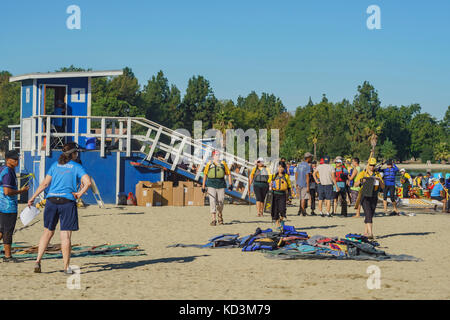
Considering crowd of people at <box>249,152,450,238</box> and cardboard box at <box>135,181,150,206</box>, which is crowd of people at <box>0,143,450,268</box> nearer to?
crowd of people at <box>249,152,450,238</box>

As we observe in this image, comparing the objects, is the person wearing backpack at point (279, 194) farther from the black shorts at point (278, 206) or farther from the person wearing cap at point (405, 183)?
the person wearing cap at point (405, 183)

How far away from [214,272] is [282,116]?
11210 cm

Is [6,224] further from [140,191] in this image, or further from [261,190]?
[140,191]

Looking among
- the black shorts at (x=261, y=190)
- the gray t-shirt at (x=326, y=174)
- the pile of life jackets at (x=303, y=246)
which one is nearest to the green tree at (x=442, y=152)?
the gray t-shirt at (x=326, y=174)

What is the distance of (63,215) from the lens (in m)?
8.01

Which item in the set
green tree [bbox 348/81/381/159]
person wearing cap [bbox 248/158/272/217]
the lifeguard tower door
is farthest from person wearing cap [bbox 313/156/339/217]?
green tree [bbox 348/81/381/159]

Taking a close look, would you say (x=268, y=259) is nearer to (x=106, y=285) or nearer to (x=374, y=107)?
(x=106, y=285)

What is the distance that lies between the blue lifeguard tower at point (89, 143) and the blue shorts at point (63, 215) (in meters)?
11.8

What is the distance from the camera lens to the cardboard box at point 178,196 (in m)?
20.4

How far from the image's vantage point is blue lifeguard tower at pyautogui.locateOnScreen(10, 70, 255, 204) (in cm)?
2048

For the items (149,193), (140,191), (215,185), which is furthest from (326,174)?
(140,191)

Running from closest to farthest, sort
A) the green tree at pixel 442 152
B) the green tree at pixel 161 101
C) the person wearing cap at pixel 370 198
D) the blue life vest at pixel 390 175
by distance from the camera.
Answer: the person wearing cap at pixel 370 198, the blue life vest at pixel 390 175, the green tree at pixel 161 101, the green tree at pixel 442 152

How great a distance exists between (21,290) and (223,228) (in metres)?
7.35
